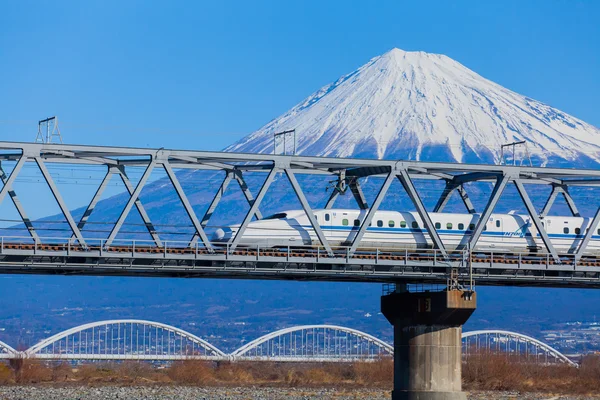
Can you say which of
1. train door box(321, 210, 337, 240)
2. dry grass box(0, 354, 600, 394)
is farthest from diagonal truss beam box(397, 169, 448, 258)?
dry grass box(0, 354, 600, 394)

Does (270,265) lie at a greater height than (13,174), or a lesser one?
lesser

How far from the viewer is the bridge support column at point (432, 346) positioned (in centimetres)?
7712

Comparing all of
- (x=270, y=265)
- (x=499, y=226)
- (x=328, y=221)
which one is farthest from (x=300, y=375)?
(x=270, y=265)

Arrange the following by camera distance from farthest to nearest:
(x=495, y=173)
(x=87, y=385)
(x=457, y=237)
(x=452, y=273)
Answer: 1. (x=87, y=385)
2. (x=457, y=237)
3. (x=495, y=173)
4. (x=452, y=273)

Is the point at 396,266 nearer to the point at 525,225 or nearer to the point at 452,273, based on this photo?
the point at 452,273

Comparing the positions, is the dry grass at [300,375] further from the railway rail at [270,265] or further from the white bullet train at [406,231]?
the railway rail at [270,265]

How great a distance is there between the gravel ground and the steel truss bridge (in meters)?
23.8

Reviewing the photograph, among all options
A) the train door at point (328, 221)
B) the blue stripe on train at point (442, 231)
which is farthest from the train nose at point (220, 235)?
the train door at point (328, 221)

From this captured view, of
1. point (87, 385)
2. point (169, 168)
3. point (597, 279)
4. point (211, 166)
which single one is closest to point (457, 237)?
point (597, 279)

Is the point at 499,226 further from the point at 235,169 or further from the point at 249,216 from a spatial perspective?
the point at 249,216

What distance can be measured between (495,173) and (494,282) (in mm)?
7227

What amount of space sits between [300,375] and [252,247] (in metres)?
64.3

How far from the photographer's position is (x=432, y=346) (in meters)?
78.0

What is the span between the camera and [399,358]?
79.1m
